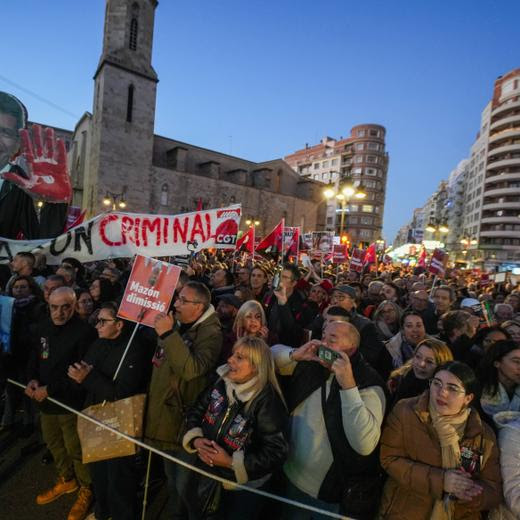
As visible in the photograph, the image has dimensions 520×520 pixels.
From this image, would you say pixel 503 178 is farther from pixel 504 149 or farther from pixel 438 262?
pixel 438 262

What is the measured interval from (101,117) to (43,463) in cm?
3797

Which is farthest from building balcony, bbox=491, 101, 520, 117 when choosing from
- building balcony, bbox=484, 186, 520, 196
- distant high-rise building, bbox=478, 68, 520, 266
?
building balcony, bbox=484, 186, 520, 196

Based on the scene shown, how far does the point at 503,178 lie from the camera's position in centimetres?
5741

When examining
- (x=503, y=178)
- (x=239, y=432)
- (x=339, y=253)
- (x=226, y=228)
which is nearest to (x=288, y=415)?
(x=239, y=432)

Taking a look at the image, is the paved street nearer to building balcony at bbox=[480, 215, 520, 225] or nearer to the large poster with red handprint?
the large poster with red handprint

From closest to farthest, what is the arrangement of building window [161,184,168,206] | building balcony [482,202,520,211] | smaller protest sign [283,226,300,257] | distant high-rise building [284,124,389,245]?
1. smaller protest sign [283,226,300,257]
2. building window [161,184,168,206]
3. building balcony [482,202,520,211]
4. distant high-rise building [284,124,389,245]

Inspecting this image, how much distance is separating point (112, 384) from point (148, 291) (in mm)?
820

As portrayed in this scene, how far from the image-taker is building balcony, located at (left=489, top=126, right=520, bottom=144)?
183 feet

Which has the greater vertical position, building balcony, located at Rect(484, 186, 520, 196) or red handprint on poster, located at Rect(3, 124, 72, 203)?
building balcony, located at Rect(484, 186, 520, 196)

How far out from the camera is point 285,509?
2607mm

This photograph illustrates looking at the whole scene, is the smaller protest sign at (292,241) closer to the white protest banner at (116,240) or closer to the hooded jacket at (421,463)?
the white protest banner at (116,240)

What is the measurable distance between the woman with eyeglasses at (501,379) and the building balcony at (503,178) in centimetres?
6685

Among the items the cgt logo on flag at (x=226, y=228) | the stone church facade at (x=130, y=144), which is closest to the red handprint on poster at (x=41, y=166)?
the cgt logo on flag at (x=226, y=228)

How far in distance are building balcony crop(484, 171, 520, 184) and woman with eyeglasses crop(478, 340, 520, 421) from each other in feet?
219
